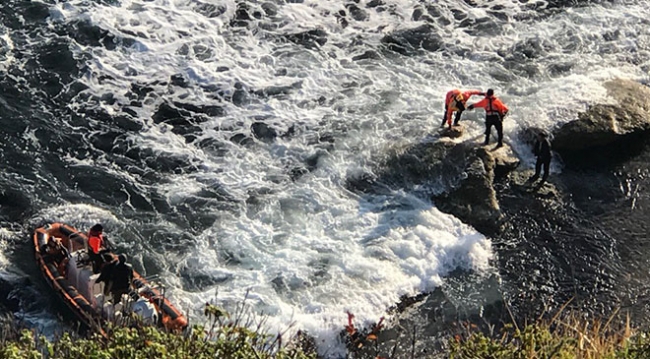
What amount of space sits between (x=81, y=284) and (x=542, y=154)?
9.83 meters

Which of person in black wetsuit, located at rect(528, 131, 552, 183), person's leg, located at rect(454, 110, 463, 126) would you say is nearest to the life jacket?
person's leg, located at rect(454, 110, 463, 126)

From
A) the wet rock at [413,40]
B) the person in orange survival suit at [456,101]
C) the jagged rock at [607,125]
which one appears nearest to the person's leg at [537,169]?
the jagged rock at [607,125]

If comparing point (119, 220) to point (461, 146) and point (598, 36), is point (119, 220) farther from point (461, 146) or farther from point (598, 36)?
point (598, 36)

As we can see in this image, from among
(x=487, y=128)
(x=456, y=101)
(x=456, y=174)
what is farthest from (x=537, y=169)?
(x=456, y=101)

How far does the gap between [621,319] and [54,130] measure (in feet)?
41.7

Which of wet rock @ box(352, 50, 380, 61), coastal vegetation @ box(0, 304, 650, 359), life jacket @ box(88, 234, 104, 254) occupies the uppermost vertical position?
coastal vegetation @ box(0, 304, 650, 359)

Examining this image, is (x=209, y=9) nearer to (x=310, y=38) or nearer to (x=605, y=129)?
(x=310, y=38)

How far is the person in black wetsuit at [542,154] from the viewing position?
1864 centimetres

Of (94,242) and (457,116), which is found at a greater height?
(457,116)

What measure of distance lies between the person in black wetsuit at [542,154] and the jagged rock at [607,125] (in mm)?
850

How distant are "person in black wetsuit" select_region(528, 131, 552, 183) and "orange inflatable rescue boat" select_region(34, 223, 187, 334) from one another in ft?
27.8

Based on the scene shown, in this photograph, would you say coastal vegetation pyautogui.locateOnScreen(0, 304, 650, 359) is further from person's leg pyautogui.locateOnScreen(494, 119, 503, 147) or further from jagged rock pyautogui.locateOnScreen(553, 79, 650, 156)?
jagged rock pyautogui.locateOnScreen(553, 79, 650, 156)

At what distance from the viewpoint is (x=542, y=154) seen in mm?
18734

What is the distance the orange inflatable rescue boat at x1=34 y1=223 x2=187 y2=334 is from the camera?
14.6m
